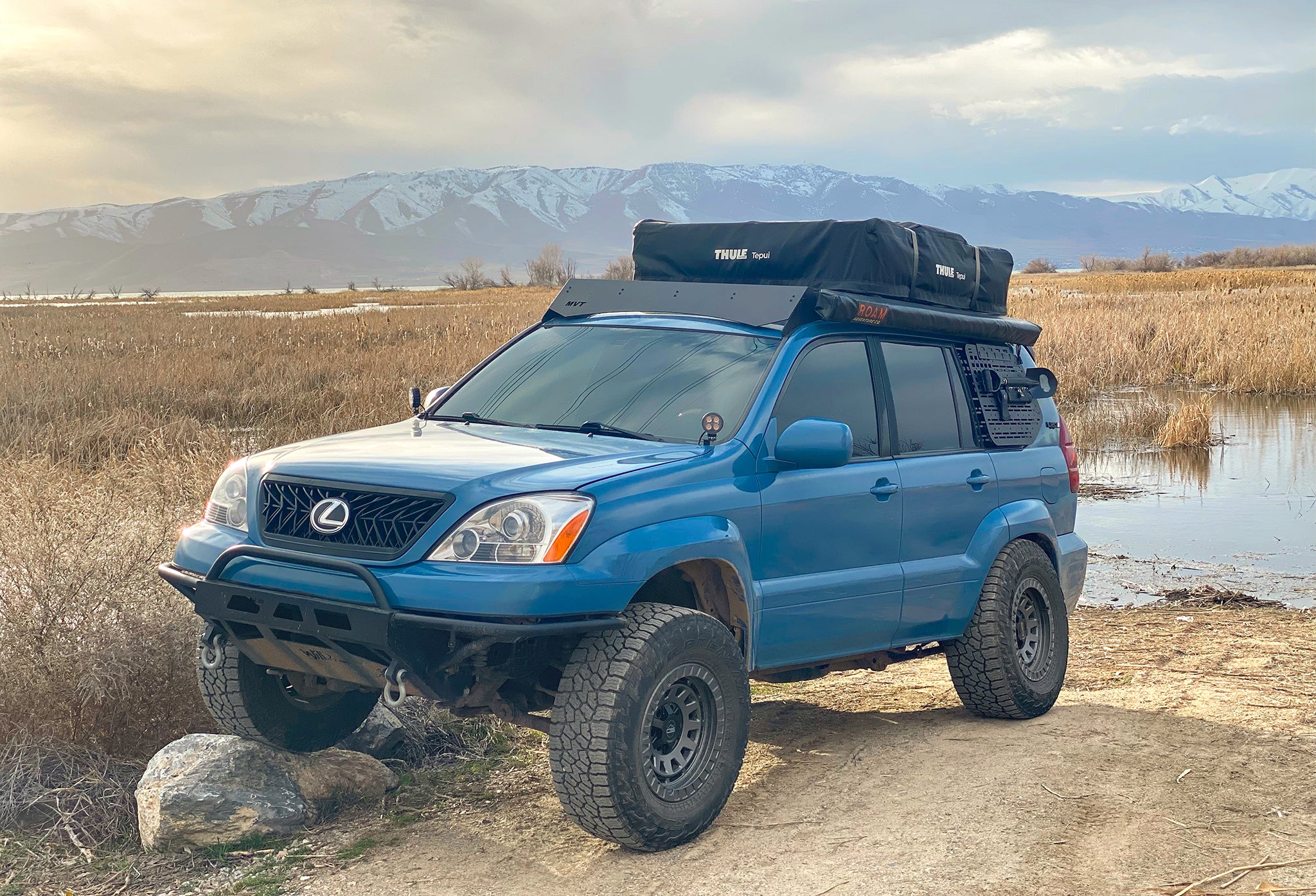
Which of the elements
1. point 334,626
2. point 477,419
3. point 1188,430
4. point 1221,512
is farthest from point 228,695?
point 1188,430

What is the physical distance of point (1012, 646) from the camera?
20.3 feet

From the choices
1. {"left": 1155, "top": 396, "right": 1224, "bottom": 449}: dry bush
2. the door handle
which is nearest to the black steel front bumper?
the door handle

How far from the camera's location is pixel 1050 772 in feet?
17.8

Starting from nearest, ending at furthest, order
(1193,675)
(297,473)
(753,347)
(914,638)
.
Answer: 1. (297,473)
2. (753,347)
3. (914,638)
4. (1193,675)

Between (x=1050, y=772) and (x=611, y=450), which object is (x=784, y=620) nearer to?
(x=611, y=450)

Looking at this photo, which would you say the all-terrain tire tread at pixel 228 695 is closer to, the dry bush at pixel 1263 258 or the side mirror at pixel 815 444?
the side mirror at pixel 815 444

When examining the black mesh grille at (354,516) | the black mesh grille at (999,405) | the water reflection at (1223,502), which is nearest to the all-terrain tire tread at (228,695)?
the black mesh grille at (354,516)

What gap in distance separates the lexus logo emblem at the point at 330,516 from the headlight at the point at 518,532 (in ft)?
1.28

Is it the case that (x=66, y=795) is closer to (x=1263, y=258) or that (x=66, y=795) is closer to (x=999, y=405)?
(x=999, y=405)

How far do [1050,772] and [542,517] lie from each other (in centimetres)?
260

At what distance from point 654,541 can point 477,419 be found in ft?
4.63

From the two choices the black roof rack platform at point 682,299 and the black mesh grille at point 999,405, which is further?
the black mesh grille at point 999,405

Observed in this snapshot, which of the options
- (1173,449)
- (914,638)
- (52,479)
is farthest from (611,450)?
(1173,449)

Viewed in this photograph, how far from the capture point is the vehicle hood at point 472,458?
14.0 ft
